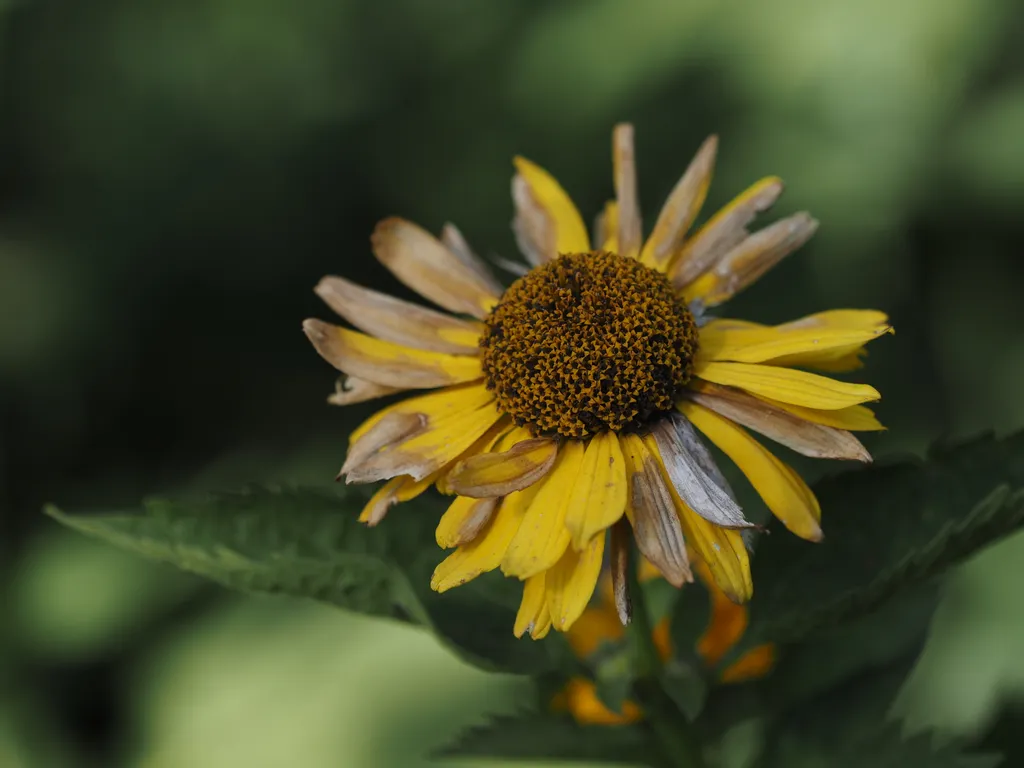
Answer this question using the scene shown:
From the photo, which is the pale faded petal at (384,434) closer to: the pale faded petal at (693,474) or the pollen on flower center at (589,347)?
the pollen on flower center at (589,347)

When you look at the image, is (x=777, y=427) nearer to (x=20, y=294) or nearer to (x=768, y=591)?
(x=768, y=591)

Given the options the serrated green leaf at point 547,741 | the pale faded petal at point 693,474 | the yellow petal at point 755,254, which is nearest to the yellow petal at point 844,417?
the pale faded petal at point 693,474

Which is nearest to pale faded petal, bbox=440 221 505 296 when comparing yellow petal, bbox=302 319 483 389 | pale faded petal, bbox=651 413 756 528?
yellow petal, bbox=302 319 483 389

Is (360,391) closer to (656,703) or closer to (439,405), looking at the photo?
(439,405)

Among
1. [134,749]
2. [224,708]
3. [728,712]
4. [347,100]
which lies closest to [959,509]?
[728,712]

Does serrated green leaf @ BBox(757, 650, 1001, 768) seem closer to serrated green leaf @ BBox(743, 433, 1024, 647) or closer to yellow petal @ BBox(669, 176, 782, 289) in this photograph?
serrated green leaf @ BBox(743, 433, 1024, 647)
